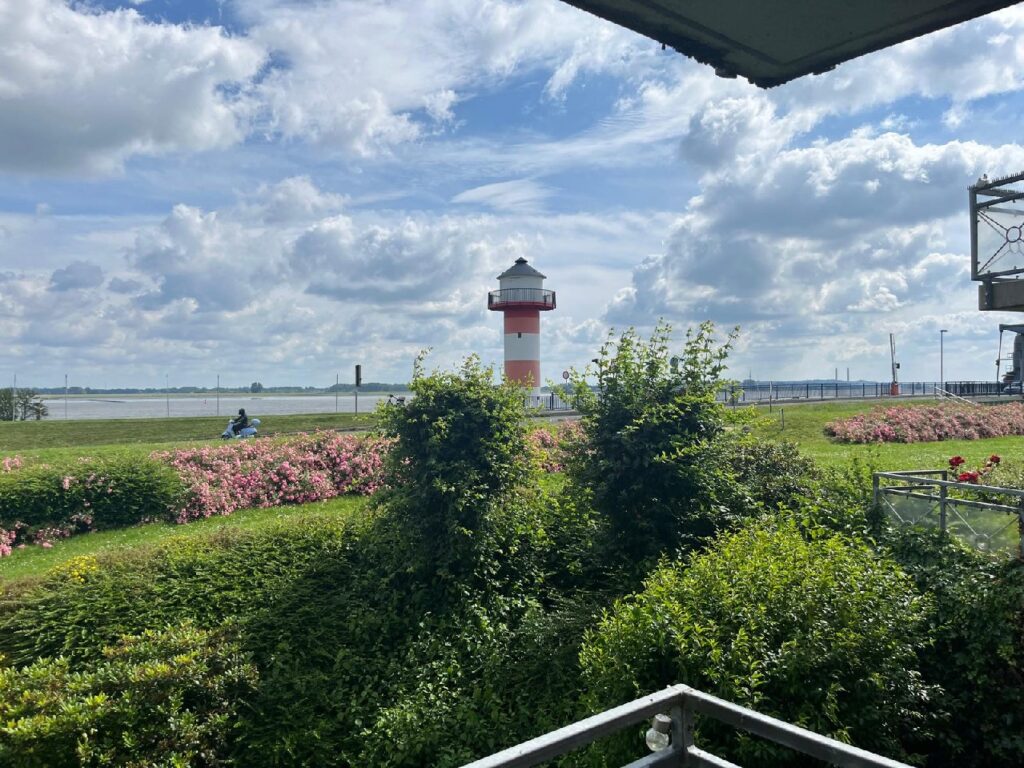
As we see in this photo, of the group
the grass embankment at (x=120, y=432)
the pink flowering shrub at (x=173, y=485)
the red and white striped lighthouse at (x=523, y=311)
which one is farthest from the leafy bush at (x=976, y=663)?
the red and white striped lighthouse at (x=523, y=311)

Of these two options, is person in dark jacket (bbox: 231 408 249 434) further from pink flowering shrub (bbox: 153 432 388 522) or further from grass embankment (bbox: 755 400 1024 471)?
grass embankment (bbox: 755 400 1024 471)

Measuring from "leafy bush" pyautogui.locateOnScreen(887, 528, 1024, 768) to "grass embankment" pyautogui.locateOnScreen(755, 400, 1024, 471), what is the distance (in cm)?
656

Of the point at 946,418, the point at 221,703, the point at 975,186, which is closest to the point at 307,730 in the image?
the point at 221,703

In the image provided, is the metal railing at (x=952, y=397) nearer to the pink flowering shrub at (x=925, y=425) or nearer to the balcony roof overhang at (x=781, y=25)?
the pink flowering shrub at (x=925, y=425)

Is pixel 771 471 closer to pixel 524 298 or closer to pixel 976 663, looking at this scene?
pixel 976 663

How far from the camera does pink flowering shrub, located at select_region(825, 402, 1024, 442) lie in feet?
75.8

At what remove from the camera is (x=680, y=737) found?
2.46 m

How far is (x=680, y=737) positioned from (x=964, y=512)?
20.3ft

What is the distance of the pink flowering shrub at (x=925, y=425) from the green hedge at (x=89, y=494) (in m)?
19.3

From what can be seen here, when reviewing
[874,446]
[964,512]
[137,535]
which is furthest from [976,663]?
[874,446]

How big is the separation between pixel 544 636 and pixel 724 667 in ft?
7.84

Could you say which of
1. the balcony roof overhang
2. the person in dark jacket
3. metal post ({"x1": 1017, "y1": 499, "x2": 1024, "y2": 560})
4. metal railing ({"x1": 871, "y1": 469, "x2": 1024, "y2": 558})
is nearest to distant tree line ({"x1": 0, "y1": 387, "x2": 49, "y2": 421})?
the person in dark jacket

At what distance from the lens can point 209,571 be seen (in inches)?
320

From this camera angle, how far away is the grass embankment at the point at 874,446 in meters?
15.1
